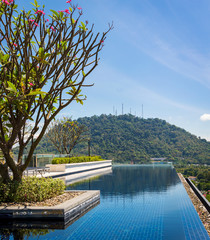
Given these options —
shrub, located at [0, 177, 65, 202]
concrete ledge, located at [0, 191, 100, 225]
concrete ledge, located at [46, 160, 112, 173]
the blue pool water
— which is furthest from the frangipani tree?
concrete ledge, located at [46, 160, 112, 173]

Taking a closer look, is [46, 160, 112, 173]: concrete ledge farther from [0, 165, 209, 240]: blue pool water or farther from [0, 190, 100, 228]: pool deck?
[0, 190, 100, 228]: pool deck

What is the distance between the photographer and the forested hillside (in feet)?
166

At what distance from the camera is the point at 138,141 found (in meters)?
57.8

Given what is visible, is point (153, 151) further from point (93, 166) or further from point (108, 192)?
point (108, 192)

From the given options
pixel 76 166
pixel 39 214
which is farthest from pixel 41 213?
pixel 76 166

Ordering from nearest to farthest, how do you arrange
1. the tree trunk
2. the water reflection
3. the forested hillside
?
the tree trunk < the water reflection < the forested hillside

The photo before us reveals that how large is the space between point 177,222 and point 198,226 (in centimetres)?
57

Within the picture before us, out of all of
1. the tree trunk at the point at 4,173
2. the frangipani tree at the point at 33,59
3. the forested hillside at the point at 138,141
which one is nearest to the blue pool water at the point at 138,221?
the tree trunk at the point at 4,173

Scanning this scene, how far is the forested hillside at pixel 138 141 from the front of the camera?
50500 mm

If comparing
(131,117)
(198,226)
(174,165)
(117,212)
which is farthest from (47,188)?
(131,117)

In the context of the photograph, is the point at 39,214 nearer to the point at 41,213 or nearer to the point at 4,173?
the point at 41,213

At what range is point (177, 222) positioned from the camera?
24.6ft

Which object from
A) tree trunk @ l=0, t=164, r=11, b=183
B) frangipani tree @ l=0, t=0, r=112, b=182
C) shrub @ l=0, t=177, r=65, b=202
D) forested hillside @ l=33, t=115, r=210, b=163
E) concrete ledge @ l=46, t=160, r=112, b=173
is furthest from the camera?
forested hillside @ l=33, t=115, r=210, b=163

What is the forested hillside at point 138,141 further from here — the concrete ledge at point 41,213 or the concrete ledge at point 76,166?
the concrete ledge at point 41,213
